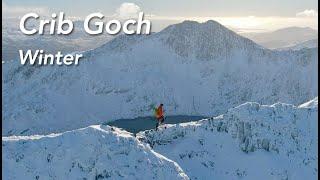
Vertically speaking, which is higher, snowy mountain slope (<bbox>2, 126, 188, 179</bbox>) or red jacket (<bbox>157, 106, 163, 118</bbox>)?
red jacket (<bbox>157, 106, 163, 118</bbox>)

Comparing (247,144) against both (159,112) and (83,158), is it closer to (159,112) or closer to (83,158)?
(159,112)

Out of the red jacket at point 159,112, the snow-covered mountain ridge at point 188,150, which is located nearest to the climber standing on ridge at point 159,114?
the red jacket at point 159,112

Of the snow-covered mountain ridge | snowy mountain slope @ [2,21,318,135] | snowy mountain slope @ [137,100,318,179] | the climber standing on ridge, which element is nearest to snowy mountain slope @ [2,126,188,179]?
the snow-covered mountain ridge

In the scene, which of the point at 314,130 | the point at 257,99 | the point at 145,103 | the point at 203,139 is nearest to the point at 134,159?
the point at 203,139

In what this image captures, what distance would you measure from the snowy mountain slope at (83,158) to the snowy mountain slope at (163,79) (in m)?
113

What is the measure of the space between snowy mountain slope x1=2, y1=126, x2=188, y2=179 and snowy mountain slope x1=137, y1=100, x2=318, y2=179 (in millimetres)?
4696

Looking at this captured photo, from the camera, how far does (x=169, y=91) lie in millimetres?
161875

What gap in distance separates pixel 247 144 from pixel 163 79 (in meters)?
126

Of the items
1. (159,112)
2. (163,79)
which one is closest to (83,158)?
(159,112)

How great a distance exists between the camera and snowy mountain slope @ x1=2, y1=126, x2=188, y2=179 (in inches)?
1225

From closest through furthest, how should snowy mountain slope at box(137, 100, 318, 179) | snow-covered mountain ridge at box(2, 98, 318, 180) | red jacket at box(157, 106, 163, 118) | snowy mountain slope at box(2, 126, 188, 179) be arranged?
snowy mountain slope at box(2, 126, 188, 179), snow-covered mountain ridge at box(2, 98, 318, 180), snowy mountain slope at box(137, 100, 318, 179), red jacket at box(157, 106, 163, 118)

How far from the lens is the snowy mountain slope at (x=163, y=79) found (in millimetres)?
153125

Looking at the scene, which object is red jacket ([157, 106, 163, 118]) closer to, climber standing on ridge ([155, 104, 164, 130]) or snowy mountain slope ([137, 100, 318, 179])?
climber standing on ridge ([155, 104, 164, 130])

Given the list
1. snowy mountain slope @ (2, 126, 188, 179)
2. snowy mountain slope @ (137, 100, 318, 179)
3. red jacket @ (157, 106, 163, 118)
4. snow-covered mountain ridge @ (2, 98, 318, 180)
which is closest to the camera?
→ snowy mountain slope @ (2, 126, 188, 179)
